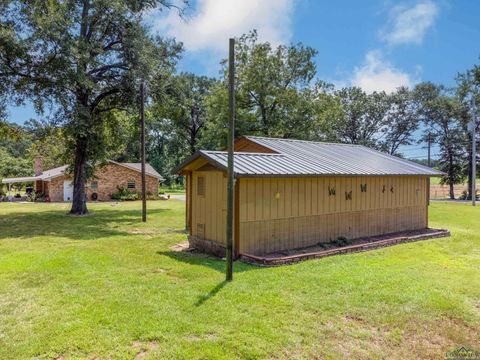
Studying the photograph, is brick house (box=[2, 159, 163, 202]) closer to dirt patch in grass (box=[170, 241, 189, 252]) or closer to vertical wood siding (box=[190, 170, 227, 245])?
dirt patch in grass (box=[170, 241, 189, 252])

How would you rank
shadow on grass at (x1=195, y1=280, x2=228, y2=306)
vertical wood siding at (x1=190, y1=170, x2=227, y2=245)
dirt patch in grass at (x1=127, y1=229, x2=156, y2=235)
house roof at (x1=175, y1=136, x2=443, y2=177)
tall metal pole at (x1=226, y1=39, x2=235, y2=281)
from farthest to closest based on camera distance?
dirt patch in grass at (x1=127, y1=229, x2=156, y2=235), vertical wood siding at (x1=190, y1=170, x2=227, y2=245), house roof at (x1=175, y1=136, x2=443, y2=177), tall metal pole at (x1=226, y1=39, x2=235, y2=281), shadow on grass at (x1=195, y1=280, x2=228, y2=306)

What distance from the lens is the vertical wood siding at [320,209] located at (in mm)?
8852

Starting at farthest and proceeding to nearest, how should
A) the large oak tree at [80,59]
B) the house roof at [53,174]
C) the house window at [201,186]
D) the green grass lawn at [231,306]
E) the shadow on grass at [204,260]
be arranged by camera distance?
the house roof at [53,174] < the large oak tree at [80,59] < the house window at [201,186] < the shadow on grass at [204,260] < the green grass lawn at [231,306]

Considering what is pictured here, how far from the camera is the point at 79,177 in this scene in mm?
19172

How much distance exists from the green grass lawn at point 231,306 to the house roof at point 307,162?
2.28 metres

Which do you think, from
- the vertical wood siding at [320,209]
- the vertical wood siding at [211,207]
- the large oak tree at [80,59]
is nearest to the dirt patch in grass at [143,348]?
the vertical wood siding at [320,209]

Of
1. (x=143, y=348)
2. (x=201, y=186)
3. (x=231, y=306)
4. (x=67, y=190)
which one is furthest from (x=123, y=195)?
(x=143, y=348)

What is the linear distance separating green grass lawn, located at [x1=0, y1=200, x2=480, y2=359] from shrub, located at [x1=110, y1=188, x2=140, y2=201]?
20.9 meters

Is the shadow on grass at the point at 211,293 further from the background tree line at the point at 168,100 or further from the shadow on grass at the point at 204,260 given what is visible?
the background tree line at the point at 168,100

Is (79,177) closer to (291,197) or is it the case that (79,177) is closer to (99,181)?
(99,181)

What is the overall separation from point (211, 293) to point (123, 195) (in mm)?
26115

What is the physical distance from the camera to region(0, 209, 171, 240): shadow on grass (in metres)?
12.4

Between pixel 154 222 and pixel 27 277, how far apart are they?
8.90m

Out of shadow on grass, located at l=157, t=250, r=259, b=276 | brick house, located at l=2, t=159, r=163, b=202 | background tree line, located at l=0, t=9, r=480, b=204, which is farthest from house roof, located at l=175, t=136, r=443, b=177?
brick house, located at l=2, t=159, r=163, b=202
